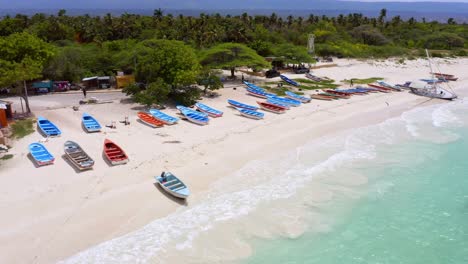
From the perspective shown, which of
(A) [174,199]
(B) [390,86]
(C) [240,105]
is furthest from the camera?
(B) [390,86]

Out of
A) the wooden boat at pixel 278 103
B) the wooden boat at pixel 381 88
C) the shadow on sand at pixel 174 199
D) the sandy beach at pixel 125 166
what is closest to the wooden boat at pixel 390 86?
the wooden boat at pixel 381 88

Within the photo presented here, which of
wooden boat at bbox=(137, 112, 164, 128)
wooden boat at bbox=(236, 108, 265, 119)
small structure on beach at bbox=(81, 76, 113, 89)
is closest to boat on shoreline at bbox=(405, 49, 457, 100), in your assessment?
wooden boat at bbox=(236, 108, 265, 119)

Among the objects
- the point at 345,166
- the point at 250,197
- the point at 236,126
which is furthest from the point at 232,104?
the point at 250,197

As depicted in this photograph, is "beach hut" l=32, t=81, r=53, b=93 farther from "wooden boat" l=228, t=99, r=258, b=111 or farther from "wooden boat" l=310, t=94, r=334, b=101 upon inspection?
"wooden boat" l=310, t=94, r=334, b=101

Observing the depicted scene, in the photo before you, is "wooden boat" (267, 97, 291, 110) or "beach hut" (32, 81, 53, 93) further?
"beach hut" (32, 81, 53, 93)

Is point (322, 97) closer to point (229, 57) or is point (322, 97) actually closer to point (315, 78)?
point (315, 78)

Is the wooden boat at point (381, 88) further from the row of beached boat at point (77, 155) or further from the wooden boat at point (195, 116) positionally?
the row of beached boat at point (77, 155)

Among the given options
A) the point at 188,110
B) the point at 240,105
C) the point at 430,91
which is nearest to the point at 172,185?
the point at 188,110
